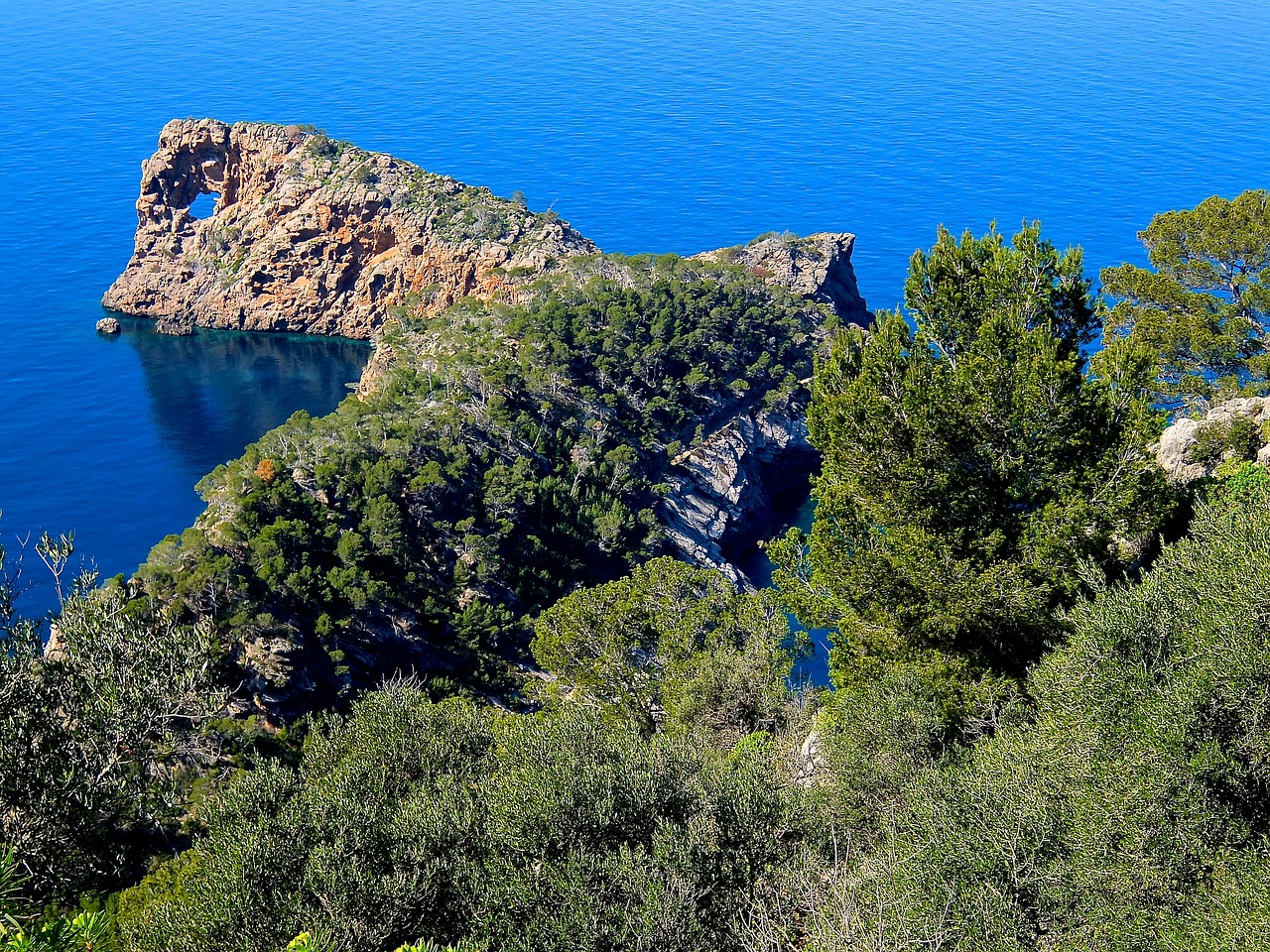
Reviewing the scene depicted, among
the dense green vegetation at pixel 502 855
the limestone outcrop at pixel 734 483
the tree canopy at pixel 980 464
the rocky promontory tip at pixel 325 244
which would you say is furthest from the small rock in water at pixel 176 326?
the tree canopy at pixel 980 464

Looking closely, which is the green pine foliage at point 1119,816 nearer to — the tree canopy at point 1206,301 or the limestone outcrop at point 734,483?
the tree canopy at point 1206,301

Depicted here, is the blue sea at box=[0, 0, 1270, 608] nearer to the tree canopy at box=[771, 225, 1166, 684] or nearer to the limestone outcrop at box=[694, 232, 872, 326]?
the limestone outcrop at box=[694, 232, 872, 326]

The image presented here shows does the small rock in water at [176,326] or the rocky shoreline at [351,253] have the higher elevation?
the rocky shoreline at [351,253]

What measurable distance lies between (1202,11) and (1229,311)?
186949 millimetres

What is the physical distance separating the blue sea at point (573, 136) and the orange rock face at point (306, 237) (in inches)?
149

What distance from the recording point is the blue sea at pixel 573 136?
76.0 meters

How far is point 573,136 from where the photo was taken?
12688 cm

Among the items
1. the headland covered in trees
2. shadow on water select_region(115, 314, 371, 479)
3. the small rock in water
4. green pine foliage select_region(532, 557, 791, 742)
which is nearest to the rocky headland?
the small rock in water

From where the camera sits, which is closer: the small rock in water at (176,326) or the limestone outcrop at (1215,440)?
the limestone outcrop at (1215,440)

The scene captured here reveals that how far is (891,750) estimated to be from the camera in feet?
58.6

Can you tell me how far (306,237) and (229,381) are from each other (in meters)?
14.5

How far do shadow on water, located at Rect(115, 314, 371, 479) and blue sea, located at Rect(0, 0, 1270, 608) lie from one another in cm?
31

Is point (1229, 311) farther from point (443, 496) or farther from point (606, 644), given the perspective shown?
point (443, 496)

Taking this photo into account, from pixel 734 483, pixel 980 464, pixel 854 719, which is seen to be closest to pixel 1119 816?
pixel 854 719
